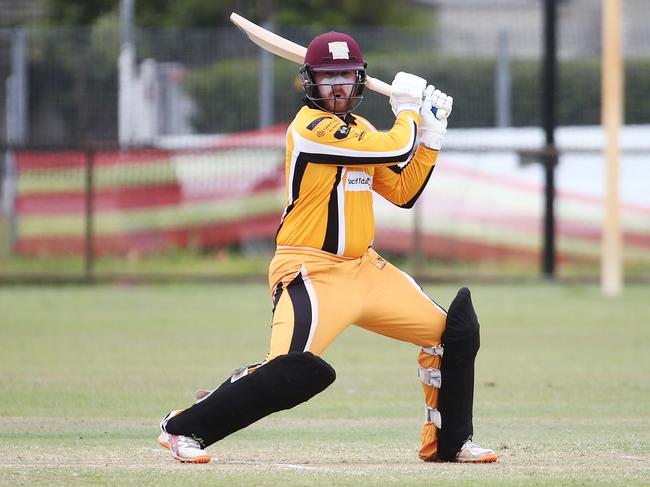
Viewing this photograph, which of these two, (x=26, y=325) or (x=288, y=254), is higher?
(x=288, y=254)

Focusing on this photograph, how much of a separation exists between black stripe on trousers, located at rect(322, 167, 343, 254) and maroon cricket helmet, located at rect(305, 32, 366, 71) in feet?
1.70

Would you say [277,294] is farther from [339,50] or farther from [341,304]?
[339,50]

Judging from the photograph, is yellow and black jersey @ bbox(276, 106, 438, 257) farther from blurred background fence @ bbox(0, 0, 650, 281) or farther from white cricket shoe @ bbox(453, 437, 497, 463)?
blurred background fence @ bbox(0, 0, 650, 281)

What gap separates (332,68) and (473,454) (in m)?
2.07

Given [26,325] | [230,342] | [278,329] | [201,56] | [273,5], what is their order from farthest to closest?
1. [273,5]
2. [201,56]
3. [26,325]
4. [230,342]
5. [278,329]

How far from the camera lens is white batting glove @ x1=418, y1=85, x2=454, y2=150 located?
7.27m

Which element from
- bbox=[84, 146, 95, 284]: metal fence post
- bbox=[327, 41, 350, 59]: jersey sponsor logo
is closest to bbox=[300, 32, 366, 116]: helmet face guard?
bbox=[327, 41, 350, 59]: jersey sponsor logo

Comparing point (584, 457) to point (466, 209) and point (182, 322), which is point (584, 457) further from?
point (466, 209)

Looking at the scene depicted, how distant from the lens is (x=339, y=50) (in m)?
7.07

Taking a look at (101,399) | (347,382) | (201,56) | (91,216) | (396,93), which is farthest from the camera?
(201,56)

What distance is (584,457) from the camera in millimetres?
7320

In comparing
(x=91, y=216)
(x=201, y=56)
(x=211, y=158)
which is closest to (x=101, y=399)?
(x=91, y=216)

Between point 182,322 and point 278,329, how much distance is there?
323 inches

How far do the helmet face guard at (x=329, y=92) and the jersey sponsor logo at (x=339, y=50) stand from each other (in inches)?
3.9
